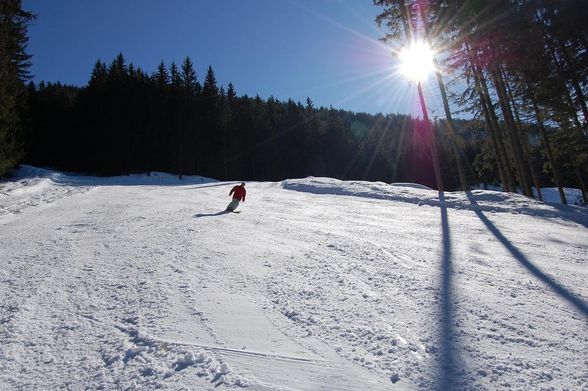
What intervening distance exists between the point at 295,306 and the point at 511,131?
14.7m

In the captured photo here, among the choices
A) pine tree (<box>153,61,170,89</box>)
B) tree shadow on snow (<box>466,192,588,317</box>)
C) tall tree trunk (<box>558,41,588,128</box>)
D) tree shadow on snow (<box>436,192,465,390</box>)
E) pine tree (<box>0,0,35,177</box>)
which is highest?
pine tree (<box>153,61,170,89</box>)

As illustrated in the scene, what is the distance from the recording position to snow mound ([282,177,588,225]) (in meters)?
11.9

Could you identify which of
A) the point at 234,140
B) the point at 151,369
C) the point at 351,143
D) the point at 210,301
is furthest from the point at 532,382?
the point at 351,143

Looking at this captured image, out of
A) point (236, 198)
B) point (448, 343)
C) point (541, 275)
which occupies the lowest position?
point (541, 275)

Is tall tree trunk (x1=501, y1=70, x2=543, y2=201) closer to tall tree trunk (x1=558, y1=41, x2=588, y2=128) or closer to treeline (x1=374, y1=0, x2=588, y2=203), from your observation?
treeline (x1=374, y1=0, x2=588, y2=203)

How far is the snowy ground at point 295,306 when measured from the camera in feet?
11.4

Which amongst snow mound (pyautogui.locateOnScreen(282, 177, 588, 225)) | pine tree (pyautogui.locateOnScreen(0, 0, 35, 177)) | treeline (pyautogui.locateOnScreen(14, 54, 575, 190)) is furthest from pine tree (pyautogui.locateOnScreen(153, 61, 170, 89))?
snow mound (pyautogui.locateOnScreen(282, 177, 588, 225))

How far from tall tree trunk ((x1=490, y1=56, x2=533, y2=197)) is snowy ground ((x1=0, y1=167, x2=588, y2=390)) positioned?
17.6 ft

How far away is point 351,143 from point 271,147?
2274cm

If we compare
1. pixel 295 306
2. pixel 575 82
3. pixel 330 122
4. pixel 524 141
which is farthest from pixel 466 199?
pixel 330 122

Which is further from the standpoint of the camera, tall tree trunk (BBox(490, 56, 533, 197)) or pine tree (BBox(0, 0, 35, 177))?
pine tree (BBox(0, 0, 35, 177))

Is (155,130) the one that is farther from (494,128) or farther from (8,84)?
(494,128)

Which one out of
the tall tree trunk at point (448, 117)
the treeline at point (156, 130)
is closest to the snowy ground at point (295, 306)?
the tall tree trunk at point (448, 117)

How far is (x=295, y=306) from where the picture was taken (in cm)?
497
